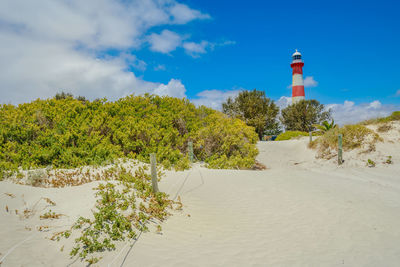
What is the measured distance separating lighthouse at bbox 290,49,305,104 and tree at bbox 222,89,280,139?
9613 millimetres

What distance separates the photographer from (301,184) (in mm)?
7383

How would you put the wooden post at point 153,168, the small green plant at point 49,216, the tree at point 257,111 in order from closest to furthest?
the small green plant at point 49,216, the wooden post at point 153,168, the tree at point 257,111

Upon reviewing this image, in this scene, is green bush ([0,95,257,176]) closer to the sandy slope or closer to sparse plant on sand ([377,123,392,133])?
the sandy slope

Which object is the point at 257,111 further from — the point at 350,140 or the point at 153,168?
the point at 153,168

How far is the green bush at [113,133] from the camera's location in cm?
750

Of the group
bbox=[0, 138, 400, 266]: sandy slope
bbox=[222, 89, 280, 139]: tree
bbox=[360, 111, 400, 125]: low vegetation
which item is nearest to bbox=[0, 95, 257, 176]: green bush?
bbox=[0, 138, 400, 266]: sandy slope

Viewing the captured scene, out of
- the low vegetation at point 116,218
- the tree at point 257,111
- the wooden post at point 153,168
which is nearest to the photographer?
the low vegetation at point 116,218

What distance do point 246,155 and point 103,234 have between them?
778 centimetres

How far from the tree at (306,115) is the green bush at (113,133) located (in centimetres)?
2395

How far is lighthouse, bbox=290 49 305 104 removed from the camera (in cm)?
3847

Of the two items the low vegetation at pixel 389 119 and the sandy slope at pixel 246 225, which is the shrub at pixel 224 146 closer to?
the sandy slope at pixel 246 225

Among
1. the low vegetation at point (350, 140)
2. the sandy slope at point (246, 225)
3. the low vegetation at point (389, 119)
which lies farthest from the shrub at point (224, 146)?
the low vegetation at point (389, 119)

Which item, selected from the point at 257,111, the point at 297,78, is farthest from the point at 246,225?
Result: the point at 297,78

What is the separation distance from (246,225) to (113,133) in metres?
6.25
